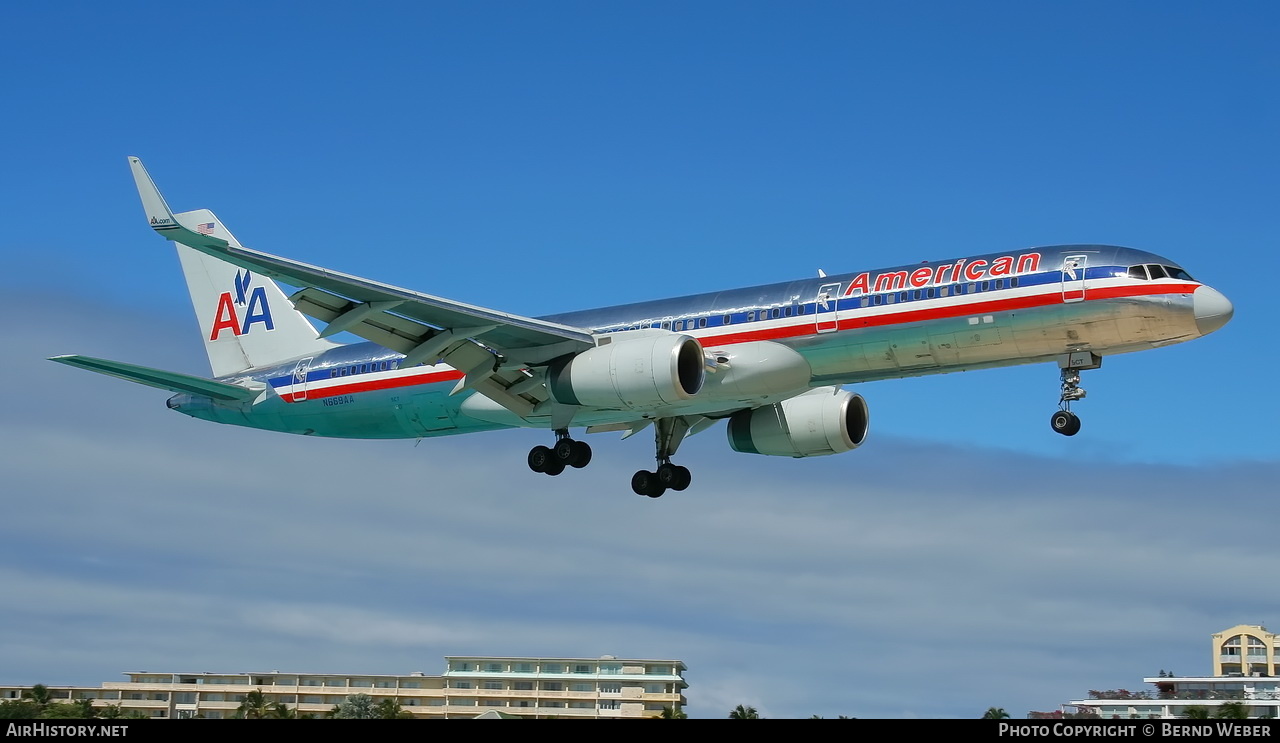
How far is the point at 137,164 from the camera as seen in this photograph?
123ft

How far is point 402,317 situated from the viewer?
3725 cm

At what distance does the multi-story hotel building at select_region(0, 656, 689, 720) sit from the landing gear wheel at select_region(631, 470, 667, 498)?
123ft

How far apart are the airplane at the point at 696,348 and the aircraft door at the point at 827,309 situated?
38mm

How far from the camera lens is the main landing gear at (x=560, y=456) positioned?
40.3 meters

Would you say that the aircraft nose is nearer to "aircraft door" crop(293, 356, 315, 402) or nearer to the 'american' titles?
the 'american' titles

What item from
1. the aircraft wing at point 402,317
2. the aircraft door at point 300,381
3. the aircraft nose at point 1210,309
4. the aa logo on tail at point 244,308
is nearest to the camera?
the aircraft nose at point 1210,309

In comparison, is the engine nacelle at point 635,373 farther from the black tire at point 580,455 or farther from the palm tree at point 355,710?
the palm tree at point 355,710

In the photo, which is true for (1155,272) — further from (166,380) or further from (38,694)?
(38,694)

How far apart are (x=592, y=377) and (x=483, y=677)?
49.8 metres

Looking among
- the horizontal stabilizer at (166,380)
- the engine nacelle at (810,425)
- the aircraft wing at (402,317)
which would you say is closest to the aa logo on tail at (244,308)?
the horizontal stabilizer at (166,380)

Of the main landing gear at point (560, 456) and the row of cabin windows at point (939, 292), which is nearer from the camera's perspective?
the row of cabin windows at point (939, 292)
